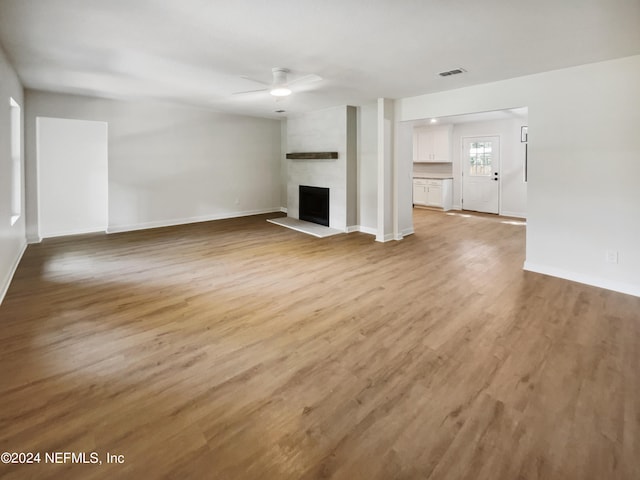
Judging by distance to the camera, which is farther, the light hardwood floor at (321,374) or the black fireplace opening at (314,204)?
the black fireplace opening at (314,204)

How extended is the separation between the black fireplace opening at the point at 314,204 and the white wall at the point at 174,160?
162 cm

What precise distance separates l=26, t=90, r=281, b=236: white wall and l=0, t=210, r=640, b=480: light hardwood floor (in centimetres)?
287

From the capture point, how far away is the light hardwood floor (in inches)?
63.6

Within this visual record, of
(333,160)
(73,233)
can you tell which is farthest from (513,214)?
(73,233)

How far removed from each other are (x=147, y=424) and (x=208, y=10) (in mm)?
2873

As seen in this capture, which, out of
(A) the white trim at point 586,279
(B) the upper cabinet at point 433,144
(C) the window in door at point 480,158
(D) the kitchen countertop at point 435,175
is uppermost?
(B) the upper cabinet at point 433,144

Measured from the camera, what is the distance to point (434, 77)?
4.49m

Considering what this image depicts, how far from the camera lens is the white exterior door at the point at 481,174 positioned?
9.15m

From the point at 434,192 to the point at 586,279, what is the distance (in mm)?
6339

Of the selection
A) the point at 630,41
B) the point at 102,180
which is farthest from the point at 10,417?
the point at 102,180

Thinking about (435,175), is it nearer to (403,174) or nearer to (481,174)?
(481,174)

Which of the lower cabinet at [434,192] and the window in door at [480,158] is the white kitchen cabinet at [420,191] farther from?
Result: the window in door at [480,158]

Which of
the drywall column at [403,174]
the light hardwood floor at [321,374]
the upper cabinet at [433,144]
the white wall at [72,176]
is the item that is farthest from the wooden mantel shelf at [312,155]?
the upper cabinet at [433,144]

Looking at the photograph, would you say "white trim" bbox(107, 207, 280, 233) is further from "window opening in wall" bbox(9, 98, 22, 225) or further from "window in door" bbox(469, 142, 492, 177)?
"window in door" bbox(469, 142, 492, 177)
